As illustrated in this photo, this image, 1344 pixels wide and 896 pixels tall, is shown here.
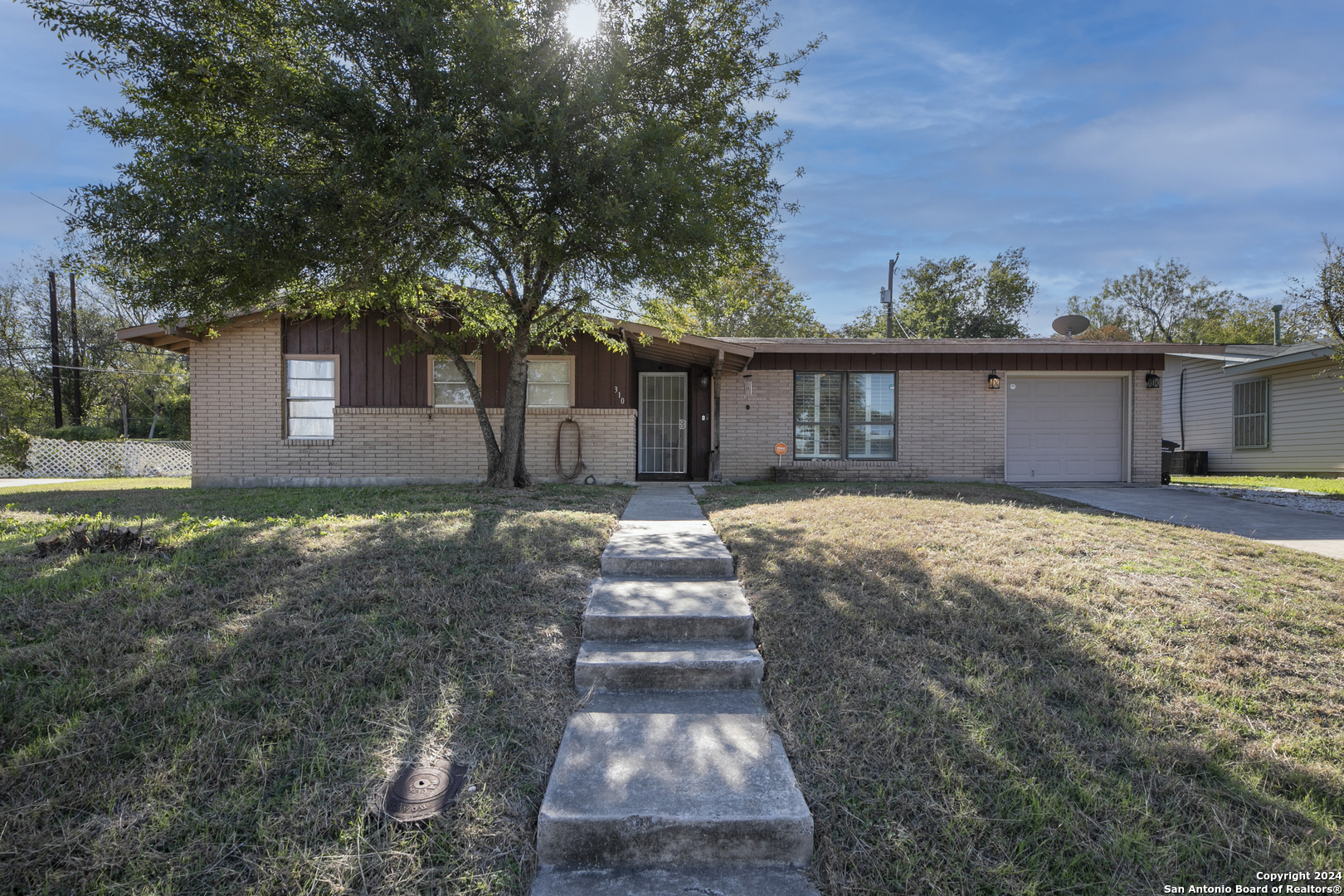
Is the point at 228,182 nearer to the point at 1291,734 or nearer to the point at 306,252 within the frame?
the point at 306,252

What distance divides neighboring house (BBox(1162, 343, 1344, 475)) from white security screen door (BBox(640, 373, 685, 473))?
9819 millimetres

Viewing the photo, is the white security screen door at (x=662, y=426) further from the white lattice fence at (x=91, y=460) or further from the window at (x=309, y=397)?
the white lattice fence at (x=91, y=460)

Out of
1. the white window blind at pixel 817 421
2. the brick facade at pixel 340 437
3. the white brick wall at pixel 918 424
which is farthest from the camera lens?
the white window blind at pixel 817 421

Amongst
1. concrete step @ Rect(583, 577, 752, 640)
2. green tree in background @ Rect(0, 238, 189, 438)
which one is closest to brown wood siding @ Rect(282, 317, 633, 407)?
concrete step @ Rect(583, 577, 752, 640)

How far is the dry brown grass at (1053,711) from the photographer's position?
6.59ft

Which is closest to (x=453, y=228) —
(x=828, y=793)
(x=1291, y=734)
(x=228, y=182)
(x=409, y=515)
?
(x=228, y=182)

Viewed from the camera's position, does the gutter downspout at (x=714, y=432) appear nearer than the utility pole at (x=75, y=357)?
Yes

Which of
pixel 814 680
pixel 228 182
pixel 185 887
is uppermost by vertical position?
pixel 228 182

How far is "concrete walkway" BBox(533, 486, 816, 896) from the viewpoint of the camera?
2.04 m

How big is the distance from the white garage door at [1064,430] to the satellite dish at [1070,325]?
1.46 meters

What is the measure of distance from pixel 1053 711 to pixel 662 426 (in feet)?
32.9

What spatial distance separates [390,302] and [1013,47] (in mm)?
9031

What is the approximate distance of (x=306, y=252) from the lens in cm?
679

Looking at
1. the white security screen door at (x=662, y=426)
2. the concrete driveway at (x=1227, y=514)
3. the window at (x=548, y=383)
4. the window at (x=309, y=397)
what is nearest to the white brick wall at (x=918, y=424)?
the white security screen door at (x=662, y=426)
